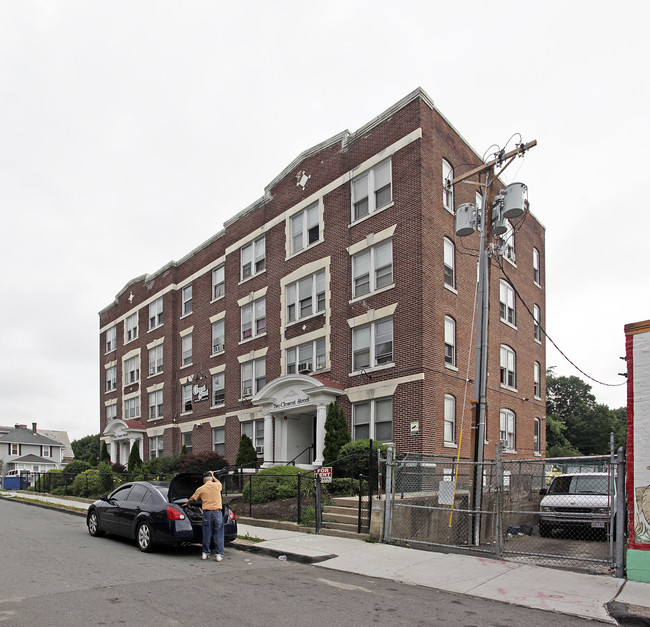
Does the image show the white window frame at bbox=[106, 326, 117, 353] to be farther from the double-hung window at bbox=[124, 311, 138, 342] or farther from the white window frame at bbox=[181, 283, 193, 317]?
→ the white window frame at bbox=[181, 283, 193, 317]

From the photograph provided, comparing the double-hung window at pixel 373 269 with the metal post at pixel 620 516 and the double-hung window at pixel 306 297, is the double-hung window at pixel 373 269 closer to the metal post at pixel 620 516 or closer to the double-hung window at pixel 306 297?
the double-hung window at pixel 306 297

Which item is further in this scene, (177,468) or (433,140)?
(177,468)

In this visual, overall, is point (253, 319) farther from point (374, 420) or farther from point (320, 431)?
point (374, 420)

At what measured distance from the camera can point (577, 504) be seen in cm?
1486

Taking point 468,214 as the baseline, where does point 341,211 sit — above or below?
above

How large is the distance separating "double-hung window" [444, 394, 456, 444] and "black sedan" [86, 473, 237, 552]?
970 centimetres

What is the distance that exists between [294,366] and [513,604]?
17002 mm

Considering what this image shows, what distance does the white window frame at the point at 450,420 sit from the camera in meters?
20.4

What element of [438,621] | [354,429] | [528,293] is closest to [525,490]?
[354,429]

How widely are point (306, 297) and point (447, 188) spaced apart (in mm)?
6851

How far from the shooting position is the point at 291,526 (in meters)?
14.7

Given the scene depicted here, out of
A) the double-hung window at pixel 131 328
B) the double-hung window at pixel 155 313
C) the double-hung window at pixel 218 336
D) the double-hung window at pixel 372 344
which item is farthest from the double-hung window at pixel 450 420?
the double-hung window at pixel 131 328

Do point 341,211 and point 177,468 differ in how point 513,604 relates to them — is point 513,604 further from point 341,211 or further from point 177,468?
point 177,468

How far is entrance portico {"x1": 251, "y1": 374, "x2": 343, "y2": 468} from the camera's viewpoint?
22.0 m
